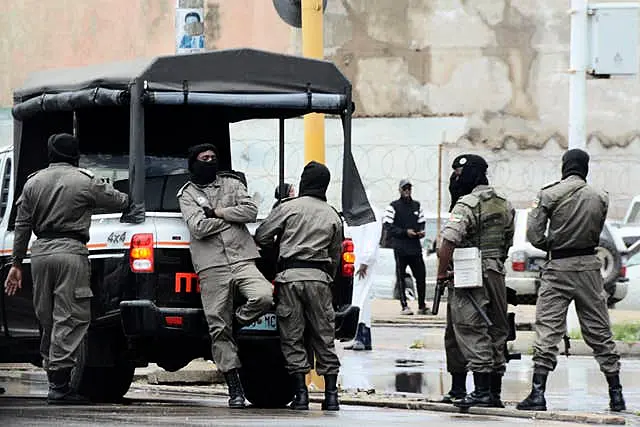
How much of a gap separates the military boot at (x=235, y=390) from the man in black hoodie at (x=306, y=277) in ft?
1.24

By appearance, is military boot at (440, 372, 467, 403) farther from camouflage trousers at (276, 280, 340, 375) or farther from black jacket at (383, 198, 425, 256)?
black jacket at (383, 198, 425, 256)

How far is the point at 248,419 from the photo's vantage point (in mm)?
11000

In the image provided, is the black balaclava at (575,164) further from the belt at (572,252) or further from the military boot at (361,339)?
the military boot at (361,339)

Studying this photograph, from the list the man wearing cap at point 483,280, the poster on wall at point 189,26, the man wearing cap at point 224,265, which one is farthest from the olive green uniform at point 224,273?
the poster on wall at point 189,26

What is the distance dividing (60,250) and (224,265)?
117 cm

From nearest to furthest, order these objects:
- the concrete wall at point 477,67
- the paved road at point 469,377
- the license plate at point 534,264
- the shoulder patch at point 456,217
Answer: the shoulder patch at point 456,217 < the paved road at point 469,377 < the license plate at point 534,264 < the concrete wall at point 477,67

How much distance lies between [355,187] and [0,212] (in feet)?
9.06

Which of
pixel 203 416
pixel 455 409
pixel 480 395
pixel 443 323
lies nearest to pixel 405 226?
pixel 443 323

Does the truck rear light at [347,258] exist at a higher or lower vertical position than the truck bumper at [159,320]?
higher

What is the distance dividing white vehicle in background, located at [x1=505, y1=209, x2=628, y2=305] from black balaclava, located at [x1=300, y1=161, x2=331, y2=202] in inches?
437

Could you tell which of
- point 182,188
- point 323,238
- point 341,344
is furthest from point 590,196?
point 341,344

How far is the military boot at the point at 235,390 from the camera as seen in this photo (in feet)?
39.5

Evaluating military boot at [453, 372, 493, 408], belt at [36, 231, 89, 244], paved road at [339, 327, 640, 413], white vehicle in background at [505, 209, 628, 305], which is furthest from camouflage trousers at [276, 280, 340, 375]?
white vehicle in background at [505, 209, 628, 305]

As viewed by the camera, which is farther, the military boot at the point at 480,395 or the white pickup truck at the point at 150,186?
the military boot at the point at 480,395
